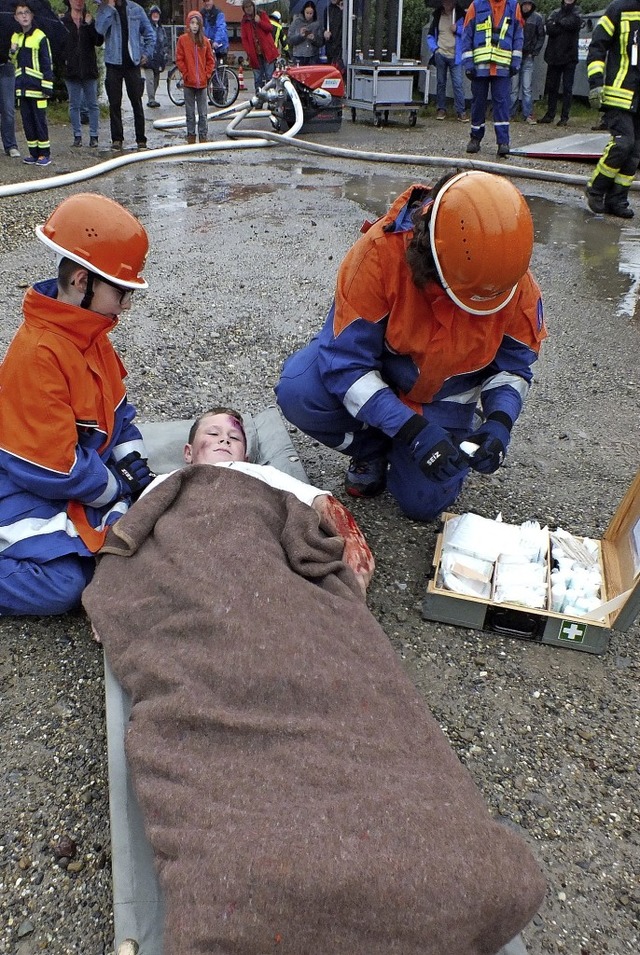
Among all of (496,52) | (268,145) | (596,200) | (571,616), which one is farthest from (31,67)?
(571,616)

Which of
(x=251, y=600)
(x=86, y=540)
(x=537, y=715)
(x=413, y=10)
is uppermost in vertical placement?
(x=413, y=10)

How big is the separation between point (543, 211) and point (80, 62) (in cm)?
668

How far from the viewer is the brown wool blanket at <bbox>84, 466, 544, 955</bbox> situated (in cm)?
137

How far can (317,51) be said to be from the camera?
14.4 m

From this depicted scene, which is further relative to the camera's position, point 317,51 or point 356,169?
point 317,51

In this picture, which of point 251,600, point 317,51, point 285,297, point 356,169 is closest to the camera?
point 251,600

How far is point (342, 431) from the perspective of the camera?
10.3ft

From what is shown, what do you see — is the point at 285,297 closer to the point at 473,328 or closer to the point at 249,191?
the point at 473,328

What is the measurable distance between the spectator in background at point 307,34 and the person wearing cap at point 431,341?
44.1 feet

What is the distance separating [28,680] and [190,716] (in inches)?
34.4

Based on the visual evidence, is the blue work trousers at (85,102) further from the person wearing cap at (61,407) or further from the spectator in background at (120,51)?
the person wearing cap at (61,407)

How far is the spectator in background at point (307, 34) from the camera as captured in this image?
1412cm

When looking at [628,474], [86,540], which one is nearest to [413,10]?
[628,474]

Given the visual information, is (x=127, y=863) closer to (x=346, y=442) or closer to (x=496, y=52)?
(x=346, y=442)
